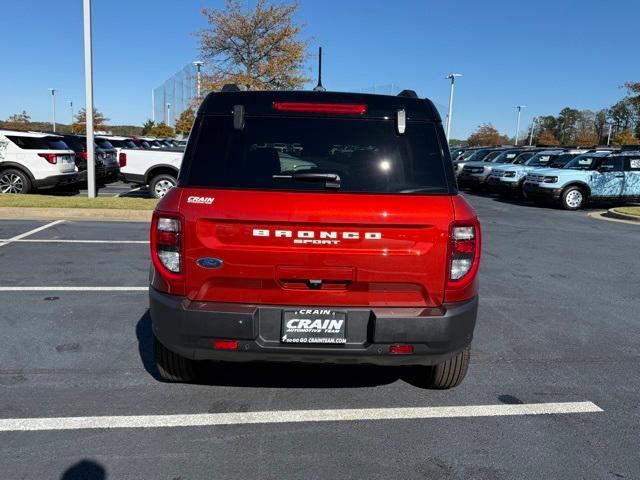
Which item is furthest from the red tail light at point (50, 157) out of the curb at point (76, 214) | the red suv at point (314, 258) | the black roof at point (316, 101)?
the red suv at point (314, 258)

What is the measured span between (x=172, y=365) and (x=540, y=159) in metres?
20.3

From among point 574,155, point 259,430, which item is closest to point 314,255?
point 259,430

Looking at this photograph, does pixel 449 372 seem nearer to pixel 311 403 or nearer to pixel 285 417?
pixel 311 403

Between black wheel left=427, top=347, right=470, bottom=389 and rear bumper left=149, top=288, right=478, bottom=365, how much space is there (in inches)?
23.1

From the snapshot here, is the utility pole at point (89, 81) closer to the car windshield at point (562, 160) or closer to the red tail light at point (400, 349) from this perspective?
the red tail light at point (400, 349)

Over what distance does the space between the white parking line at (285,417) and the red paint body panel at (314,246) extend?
2.70 feet

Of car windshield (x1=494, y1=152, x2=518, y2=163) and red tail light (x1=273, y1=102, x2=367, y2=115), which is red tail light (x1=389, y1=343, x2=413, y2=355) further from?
car windshield (x1=494, y1=152, x2=518, y2=163)

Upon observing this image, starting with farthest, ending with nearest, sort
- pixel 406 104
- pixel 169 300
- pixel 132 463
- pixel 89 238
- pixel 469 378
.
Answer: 1. pixel 89 238
2. pixel 469 378
3. pixel 406 104
4. pixel 169 300
5. pixel 132 463

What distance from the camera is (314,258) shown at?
2.97m

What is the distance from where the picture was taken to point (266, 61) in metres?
25.1

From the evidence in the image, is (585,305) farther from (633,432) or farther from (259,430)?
(259,430)

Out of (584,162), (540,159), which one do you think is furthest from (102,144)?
(540,159)

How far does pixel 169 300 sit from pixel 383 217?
130cm

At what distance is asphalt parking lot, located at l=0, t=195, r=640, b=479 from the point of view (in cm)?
288
